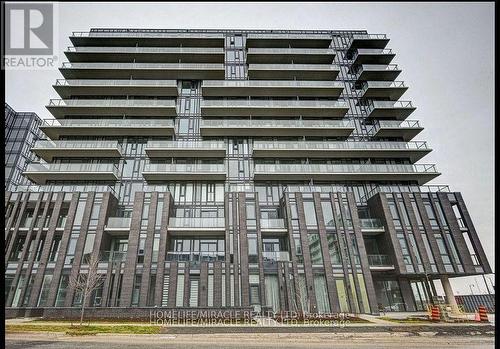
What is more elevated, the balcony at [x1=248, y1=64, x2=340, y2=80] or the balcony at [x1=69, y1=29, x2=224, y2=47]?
the balcony at [x1=69, y1=29, x2=224, y2=47]

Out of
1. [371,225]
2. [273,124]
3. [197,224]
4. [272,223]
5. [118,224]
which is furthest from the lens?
[273,124]

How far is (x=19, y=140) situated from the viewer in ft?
193

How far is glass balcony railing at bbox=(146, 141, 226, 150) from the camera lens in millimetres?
37125

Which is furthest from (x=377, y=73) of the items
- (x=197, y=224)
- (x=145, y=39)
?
(x=145, y=39)

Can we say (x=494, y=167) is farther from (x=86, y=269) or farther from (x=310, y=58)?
(x=310, y=58)

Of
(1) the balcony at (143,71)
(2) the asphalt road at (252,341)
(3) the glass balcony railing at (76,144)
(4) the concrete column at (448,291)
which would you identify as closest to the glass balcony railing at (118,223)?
(3) the glass balcony railing at (76,144)

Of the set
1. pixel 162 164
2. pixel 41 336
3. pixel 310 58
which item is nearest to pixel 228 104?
pixel 162 164

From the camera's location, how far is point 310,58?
152 ft

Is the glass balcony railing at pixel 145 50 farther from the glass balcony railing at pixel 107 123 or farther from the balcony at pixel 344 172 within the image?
the balcony at pixel 344 172

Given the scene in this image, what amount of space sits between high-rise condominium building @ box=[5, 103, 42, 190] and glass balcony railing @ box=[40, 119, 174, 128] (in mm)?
19839

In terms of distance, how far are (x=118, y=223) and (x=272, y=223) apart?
1564cm

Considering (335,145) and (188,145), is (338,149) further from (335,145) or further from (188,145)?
(188,145)

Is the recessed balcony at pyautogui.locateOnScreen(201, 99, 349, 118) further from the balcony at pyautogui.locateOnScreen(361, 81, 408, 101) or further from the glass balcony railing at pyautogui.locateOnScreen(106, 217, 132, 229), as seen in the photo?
the glass balcony railing at pyautogui.locateOnScreen(106, 217, 132, 229)

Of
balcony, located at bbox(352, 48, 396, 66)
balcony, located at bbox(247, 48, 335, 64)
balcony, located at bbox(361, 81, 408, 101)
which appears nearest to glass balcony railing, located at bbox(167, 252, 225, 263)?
balcony, located at bbox(247, 48, 335, 64)
